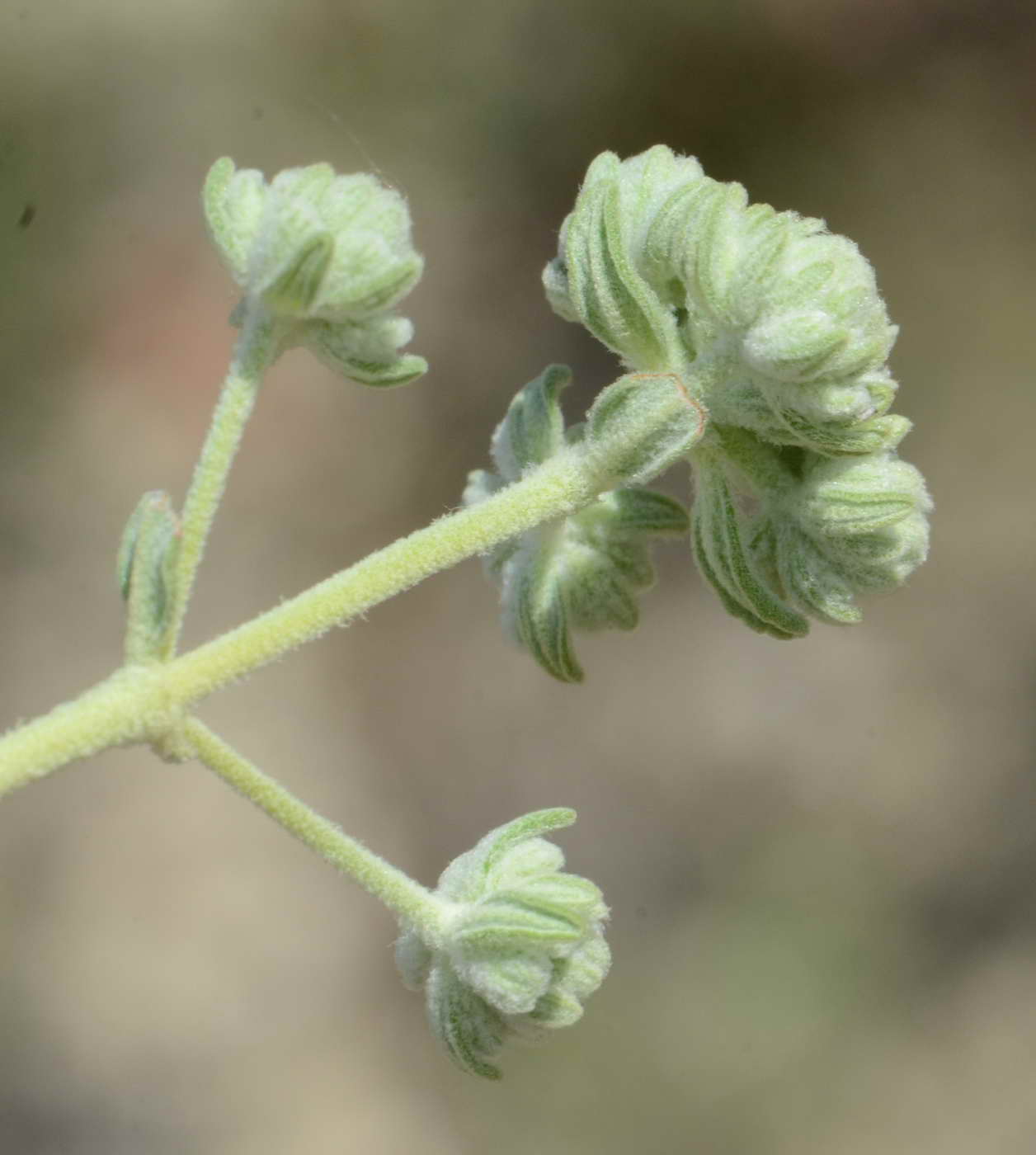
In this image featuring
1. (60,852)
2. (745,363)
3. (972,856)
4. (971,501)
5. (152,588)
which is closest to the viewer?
(152,588)

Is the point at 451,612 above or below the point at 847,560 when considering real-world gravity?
above

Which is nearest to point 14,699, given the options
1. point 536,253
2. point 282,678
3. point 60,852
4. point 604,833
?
point 60,852

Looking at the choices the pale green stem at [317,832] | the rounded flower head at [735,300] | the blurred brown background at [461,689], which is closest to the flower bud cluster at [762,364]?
the rounded flower head at [735,300]

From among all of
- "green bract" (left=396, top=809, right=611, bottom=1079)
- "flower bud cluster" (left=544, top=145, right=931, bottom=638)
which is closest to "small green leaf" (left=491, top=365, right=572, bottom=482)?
"flower bud cluster" (left=544, top=145, right=931, bottom=638)

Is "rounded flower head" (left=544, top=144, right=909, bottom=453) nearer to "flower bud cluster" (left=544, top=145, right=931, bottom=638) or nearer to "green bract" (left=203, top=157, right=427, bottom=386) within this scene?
"flower bud cluster" (left=544, top=145, right=931, bottom=638)

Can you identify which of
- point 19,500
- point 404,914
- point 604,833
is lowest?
point 404,914

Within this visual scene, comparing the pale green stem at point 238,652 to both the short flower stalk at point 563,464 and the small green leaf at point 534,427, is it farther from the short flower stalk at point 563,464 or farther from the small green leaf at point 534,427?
the small green leaf at point 534,427

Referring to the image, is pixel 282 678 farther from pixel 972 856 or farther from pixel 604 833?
pixel 972 856
